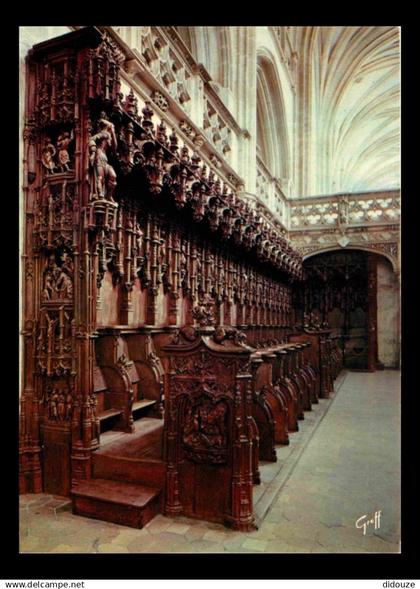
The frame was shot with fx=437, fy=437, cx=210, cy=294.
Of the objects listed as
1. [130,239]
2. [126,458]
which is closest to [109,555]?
[126,458]

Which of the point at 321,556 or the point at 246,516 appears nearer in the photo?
the point at 321,556

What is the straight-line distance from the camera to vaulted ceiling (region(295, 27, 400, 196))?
18.7m

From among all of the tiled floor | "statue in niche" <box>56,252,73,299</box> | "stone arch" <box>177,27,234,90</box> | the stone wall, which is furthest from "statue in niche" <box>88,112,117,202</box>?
the stone wall

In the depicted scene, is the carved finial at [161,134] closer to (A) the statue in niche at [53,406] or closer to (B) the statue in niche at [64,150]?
(B) the statue in niche at [64,150]

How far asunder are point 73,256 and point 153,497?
1980 millimetres

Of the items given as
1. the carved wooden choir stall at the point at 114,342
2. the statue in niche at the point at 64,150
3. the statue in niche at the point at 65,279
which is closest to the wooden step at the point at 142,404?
the carved wooden choir stall at the point at 114,342

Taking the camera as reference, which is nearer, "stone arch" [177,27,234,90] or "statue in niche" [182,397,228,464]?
"statue in niche" [182,397,228,464]

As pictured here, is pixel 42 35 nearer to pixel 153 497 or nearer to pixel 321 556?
pixel 153 497

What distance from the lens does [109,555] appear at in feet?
7.84

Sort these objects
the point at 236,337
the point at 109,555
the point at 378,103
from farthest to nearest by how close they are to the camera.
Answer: the point at 378,103, the point at 236,337, the point at 109,555

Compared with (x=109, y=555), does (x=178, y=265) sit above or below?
above

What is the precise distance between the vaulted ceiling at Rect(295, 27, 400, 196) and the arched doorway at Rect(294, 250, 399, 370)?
4.83 metres

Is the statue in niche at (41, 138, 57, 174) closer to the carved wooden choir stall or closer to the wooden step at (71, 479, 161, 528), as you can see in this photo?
the carved wooden choir stall
